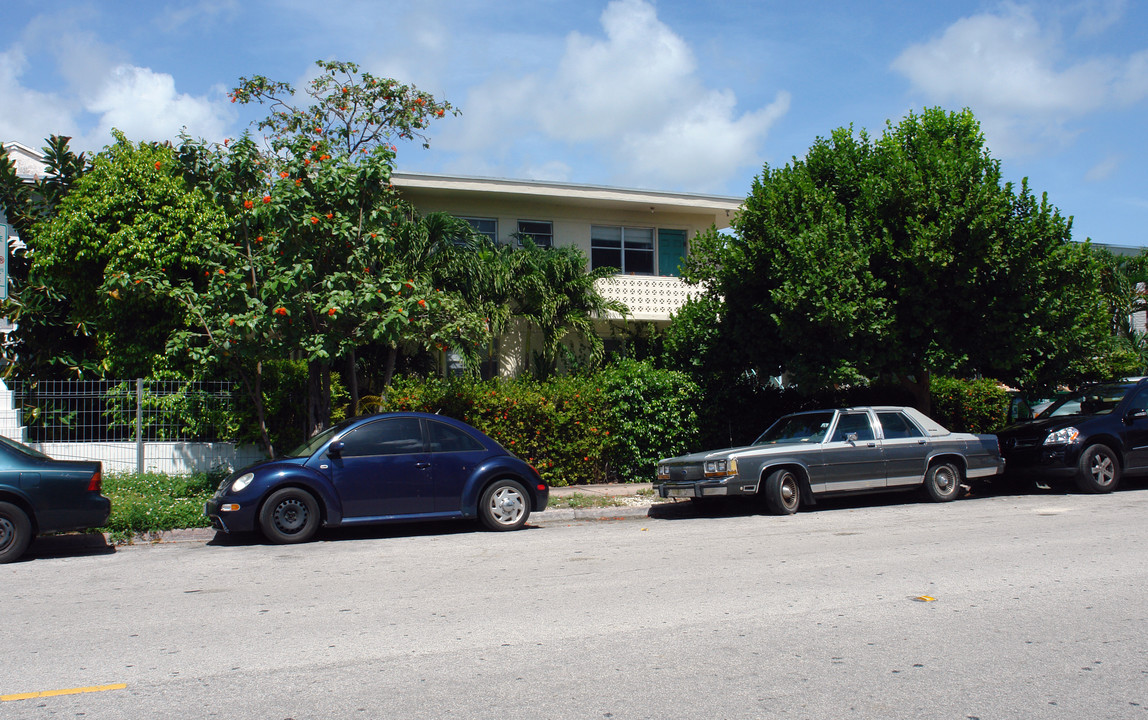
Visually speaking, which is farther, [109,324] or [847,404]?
[847,404]

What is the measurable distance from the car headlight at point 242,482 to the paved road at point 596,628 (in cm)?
67

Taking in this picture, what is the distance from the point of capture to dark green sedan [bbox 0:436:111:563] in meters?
8.78

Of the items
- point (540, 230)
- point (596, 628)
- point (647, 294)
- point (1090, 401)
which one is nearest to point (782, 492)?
point (1090, 401)

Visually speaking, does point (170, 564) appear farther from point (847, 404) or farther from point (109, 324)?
point (847, 404)

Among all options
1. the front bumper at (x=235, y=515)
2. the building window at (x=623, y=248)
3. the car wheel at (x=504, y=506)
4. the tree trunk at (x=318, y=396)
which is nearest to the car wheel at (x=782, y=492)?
the car wheel at (x=504, y=506)

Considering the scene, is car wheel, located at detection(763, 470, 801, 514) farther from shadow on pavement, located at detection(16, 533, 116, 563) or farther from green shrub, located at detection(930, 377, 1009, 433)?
shadow on pavement, located at detection(16, 533, 116, 563)

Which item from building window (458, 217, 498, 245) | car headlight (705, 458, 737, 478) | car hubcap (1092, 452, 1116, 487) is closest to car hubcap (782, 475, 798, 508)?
car headlight (705, 458, 737, 478)

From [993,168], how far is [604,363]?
934 cm

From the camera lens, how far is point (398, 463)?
10.3 m

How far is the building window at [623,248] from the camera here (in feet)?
72.5

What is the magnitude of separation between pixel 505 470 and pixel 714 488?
278 centimetres

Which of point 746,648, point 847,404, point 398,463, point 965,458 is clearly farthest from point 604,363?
point 746,648

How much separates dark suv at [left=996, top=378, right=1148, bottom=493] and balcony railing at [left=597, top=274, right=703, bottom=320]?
8740 millimetres

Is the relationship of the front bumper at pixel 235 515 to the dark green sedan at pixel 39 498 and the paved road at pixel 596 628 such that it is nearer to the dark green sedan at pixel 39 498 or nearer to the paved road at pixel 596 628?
the paved road at pixel 596 628
